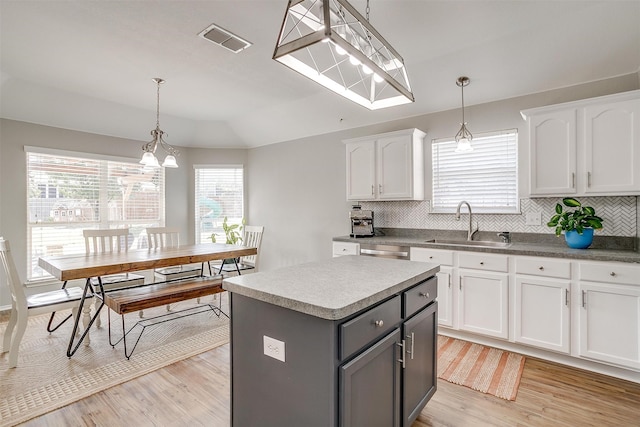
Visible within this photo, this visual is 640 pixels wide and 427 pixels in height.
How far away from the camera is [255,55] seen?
3018mm

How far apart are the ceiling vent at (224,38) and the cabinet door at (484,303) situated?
290cm

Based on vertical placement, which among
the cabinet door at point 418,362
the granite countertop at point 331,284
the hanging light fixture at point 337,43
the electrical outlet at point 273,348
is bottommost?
the cabinet door at point 418,362

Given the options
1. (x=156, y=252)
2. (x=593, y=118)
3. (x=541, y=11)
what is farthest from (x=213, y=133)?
(x=593, y=118)

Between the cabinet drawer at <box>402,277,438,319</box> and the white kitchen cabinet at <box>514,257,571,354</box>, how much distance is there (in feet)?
4.18

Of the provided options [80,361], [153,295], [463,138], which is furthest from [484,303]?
[80,361]

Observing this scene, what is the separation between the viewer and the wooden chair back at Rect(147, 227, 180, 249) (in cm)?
415

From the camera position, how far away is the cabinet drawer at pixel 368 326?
1263mm

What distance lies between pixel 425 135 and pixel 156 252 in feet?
11.3

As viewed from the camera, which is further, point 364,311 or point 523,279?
point 523,279

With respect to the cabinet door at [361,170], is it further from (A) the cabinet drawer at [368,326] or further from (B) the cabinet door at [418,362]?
(A) the cabinet drawer at [368,326]

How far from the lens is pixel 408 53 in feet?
9.66

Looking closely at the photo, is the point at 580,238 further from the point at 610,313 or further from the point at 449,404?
the point at 449,404

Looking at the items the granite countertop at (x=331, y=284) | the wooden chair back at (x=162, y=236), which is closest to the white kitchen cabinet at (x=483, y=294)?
the granite countertop at (x=331, y=284)

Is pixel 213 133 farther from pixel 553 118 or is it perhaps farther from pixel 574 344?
pixel 574 344
